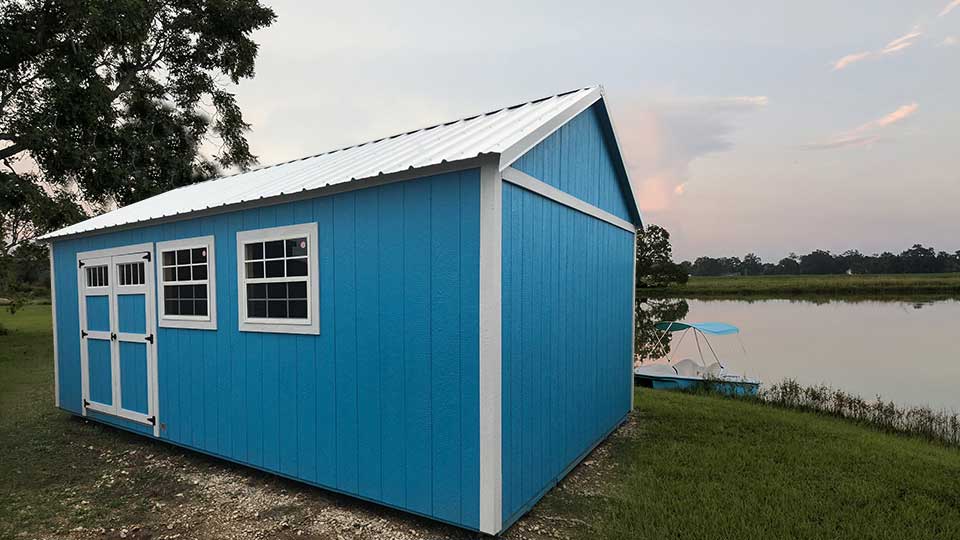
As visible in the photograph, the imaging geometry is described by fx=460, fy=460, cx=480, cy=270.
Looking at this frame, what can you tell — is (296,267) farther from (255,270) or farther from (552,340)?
(552,340)

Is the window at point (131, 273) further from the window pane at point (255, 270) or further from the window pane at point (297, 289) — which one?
the window pane at point (297, 289)

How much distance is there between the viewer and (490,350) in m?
2.93

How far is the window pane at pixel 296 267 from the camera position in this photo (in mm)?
3850

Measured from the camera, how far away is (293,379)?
3941 mm

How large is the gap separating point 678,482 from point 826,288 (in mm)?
40176

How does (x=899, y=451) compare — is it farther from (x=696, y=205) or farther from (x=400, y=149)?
(x=696, y=205)

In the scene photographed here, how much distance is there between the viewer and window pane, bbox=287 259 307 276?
12.6 feet

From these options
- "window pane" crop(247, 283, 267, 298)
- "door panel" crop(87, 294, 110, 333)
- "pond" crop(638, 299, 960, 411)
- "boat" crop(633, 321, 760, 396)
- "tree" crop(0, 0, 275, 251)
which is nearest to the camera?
"window pane" crop(247, 283, 267, 298)

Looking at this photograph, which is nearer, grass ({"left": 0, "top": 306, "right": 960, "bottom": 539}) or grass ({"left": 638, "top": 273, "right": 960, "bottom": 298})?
grass ({"left": 0, "top": 306, "right": 960, "bottom": 539})

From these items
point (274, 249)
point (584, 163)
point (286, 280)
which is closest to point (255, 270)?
point (274, 249)

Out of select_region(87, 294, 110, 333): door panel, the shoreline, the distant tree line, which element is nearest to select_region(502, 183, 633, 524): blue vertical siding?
select_region(87, 294, 110, 333): door panel

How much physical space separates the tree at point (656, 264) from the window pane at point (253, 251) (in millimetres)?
35123

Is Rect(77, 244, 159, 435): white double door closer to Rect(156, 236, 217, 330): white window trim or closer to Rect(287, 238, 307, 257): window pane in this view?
Rect(156, 236, 217, 330): white window trim

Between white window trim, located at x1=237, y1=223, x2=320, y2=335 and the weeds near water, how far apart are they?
24.6 feet
